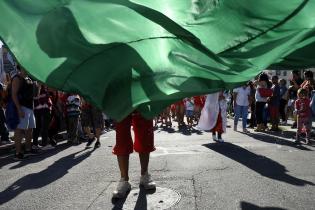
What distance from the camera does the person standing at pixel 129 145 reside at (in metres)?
5.39

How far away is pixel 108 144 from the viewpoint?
37.2 ft

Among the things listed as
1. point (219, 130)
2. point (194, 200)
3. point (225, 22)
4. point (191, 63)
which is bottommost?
point (194, 200)

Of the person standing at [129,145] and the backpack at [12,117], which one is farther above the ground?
the backpack at [12,117]

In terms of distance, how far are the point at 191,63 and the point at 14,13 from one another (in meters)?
1.71

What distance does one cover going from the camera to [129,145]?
542 centimetres

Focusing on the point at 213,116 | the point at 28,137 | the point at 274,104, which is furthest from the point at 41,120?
the point at 274,104

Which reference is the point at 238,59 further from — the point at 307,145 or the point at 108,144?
the point at 108,144

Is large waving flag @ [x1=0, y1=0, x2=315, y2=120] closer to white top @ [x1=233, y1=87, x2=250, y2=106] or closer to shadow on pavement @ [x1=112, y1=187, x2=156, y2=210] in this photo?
shadow on pavement @ [x1=112, y1=187, x2=156, y2=210]

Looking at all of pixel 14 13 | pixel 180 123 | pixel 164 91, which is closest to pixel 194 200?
pixel 164 91

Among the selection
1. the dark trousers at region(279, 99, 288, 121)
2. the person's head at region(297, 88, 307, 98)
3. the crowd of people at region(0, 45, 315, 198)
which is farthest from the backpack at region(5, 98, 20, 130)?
the dark trousers at region(279, 99, 288, 121)

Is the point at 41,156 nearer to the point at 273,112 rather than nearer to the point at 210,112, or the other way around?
the point at 210,112

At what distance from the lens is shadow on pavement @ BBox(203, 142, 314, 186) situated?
6289mm

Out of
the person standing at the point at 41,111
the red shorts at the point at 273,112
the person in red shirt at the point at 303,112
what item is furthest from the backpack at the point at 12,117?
the red shorts at the point at 273,112

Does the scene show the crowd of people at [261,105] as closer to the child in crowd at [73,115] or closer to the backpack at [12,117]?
the child in crowd at [73,115]
